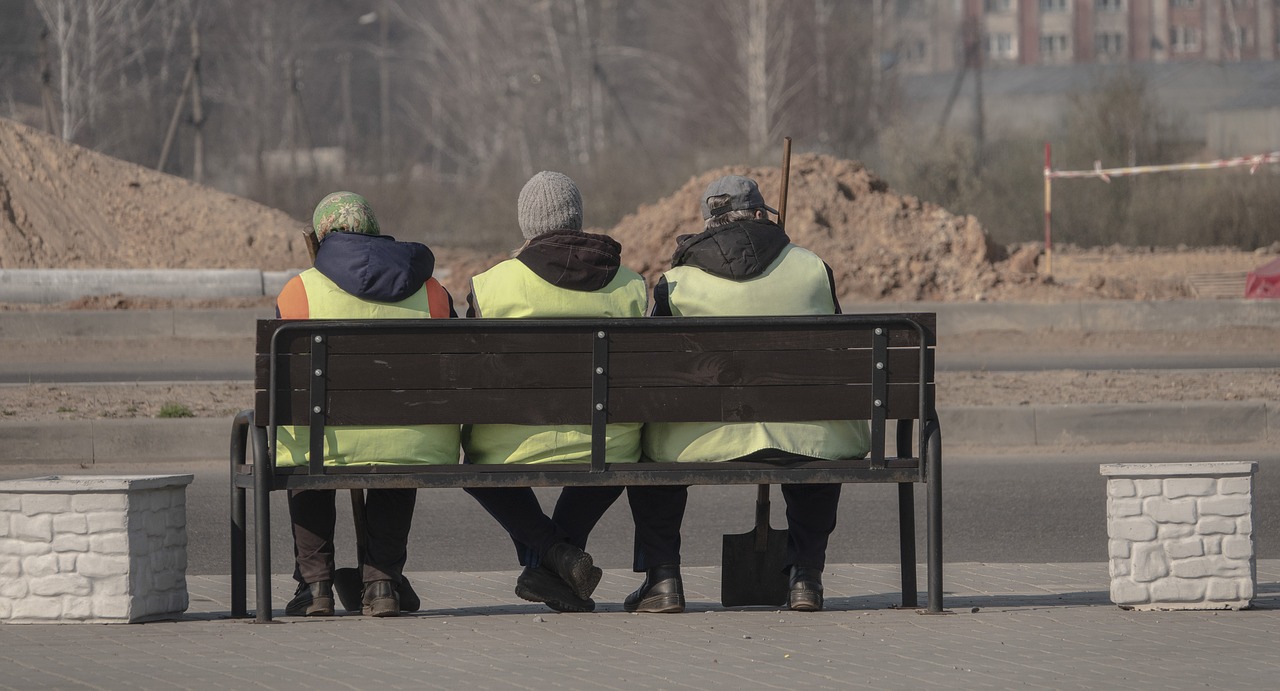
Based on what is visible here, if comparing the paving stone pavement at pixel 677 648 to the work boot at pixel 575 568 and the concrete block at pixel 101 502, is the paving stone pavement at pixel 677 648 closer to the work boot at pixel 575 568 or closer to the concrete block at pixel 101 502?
the work boot at pixel 575 568

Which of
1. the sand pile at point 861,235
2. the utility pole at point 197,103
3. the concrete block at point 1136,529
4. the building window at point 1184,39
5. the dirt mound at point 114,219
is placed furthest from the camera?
the building window at point 1184,39

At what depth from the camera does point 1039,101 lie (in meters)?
72.1

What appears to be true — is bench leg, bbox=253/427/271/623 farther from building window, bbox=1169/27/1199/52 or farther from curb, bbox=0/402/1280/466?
building window, bbox=1169/27/1199/52

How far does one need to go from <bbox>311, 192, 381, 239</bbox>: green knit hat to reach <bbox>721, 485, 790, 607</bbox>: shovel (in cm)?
165

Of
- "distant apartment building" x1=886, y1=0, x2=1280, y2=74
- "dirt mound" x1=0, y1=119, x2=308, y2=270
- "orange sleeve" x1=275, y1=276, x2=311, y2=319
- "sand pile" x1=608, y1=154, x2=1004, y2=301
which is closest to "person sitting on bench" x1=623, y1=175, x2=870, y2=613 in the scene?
"orange sleeve" x1=275, y1=276, x2=311, y2=319

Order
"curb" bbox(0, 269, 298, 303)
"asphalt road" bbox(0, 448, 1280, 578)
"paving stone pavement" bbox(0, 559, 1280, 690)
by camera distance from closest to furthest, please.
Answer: "paving stone pavement" bbox(0, 559, 1280, 690) → "asphalt road" bbox(0, 448, 1280, 578) → "curb" bbox(0, 269, 298, 303)

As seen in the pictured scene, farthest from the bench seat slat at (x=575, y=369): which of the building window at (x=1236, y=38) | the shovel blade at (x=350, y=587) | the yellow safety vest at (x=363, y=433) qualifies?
the building window at (x=1236, y=38)

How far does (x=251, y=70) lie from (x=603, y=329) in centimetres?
6484

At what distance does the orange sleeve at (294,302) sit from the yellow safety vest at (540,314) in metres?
0.56

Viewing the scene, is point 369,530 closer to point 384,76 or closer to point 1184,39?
point 384,76

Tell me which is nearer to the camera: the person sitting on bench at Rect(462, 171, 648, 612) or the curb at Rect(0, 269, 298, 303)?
the person sitting on bench at Rect(462, 171, 648, 612)

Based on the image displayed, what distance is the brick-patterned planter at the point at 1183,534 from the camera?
219 inches

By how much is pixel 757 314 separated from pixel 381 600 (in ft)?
5.15

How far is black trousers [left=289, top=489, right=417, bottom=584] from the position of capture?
18.5 ft
